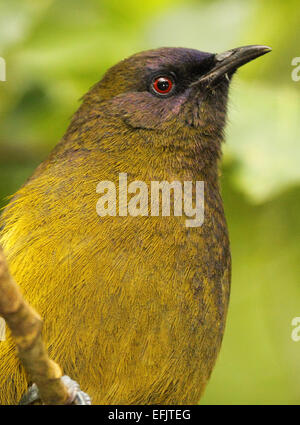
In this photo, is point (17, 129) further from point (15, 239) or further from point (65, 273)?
point (65, 273)

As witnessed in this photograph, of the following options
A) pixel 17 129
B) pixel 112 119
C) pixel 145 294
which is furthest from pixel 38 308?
pixel 17 129

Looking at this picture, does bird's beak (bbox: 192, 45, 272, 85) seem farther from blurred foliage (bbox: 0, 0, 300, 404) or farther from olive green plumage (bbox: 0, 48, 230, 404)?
blurred foliage (bbox: 0, 0, 300, 404)
